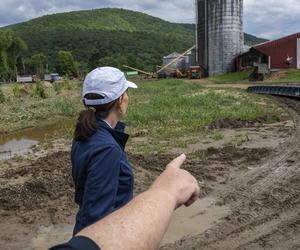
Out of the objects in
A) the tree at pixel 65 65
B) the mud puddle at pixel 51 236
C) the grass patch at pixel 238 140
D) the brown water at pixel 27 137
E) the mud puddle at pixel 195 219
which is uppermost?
the tree at pixel 65 65

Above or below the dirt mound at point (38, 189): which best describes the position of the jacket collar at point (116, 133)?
above

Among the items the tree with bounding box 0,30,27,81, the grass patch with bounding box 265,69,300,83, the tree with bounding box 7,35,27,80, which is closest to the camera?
the grass patch with bounding box 265,69,300,83

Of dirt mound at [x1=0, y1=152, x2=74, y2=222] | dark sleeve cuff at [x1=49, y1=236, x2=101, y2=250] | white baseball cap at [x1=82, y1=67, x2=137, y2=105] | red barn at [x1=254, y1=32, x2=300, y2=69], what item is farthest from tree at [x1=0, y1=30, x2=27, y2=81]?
dark sleeve cuff at [x1=49, y1=236, x2=101, y2=250]

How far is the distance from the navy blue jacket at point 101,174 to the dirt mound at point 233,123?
13755mm

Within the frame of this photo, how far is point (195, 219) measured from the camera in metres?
7.07

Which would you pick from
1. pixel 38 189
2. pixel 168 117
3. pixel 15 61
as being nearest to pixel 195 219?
pixel 38 189

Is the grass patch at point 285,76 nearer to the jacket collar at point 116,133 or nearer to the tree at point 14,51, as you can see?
the jacket collar at point 116,133

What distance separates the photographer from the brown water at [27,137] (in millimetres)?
14814

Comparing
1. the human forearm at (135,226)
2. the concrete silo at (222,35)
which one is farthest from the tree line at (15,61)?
the human forearm at (135,226)

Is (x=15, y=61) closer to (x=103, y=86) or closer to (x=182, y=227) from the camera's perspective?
(x=182, y=227)

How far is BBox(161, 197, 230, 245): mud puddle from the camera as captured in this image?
6.48 m

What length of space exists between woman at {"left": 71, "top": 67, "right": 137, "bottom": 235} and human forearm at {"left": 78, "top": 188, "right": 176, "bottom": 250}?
1.20m

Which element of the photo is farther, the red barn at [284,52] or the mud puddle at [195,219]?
the red barn at [284,52]

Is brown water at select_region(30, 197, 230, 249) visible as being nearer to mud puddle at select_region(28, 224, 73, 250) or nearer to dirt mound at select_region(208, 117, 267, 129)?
mud puddle at select_region(28, 224, 73, 250)
